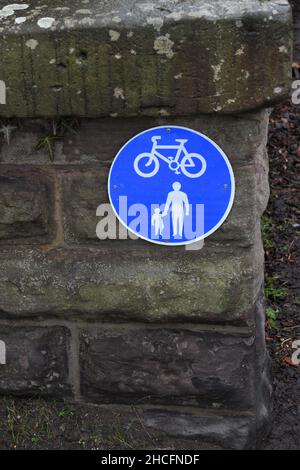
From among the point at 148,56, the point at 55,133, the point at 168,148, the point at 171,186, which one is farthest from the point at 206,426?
the point at 148,56

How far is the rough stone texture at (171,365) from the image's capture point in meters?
1.95

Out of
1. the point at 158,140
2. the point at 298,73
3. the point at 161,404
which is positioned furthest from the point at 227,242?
the point at 298,73

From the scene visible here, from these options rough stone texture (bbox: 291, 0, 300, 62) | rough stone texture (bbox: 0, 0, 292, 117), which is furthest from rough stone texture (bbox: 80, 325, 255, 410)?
rough stone texture (bbox: 291, 0, 300, 62)

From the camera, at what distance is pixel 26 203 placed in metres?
1.87

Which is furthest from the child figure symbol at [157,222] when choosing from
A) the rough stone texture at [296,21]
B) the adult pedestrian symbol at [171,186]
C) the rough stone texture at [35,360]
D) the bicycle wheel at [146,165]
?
the rough stone texture at [296,21]

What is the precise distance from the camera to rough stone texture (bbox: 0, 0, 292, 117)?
1.63m

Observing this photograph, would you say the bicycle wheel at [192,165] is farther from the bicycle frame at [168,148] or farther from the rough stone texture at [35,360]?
the rough stone texture at [35,360]

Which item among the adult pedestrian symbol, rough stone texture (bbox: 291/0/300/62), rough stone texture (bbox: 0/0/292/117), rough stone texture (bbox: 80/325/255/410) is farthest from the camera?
rough stone texture (bbox: 291/0/300/62)

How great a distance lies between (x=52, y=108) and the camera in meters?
1.73

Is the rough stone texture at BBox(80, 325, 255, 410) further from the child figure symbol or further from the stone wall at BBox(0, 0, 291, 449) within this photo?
the child figure symbol

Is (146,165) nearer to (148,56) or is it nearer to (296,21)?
(148,56)

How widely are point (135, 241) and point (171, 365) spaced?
0.41m

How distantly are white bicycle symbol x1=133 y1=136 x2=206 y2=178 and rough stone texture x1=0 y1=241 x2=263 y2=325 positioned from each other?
23cm

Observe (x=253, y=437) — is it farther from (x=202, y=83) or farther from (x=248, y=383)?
(x=202, y=83)
